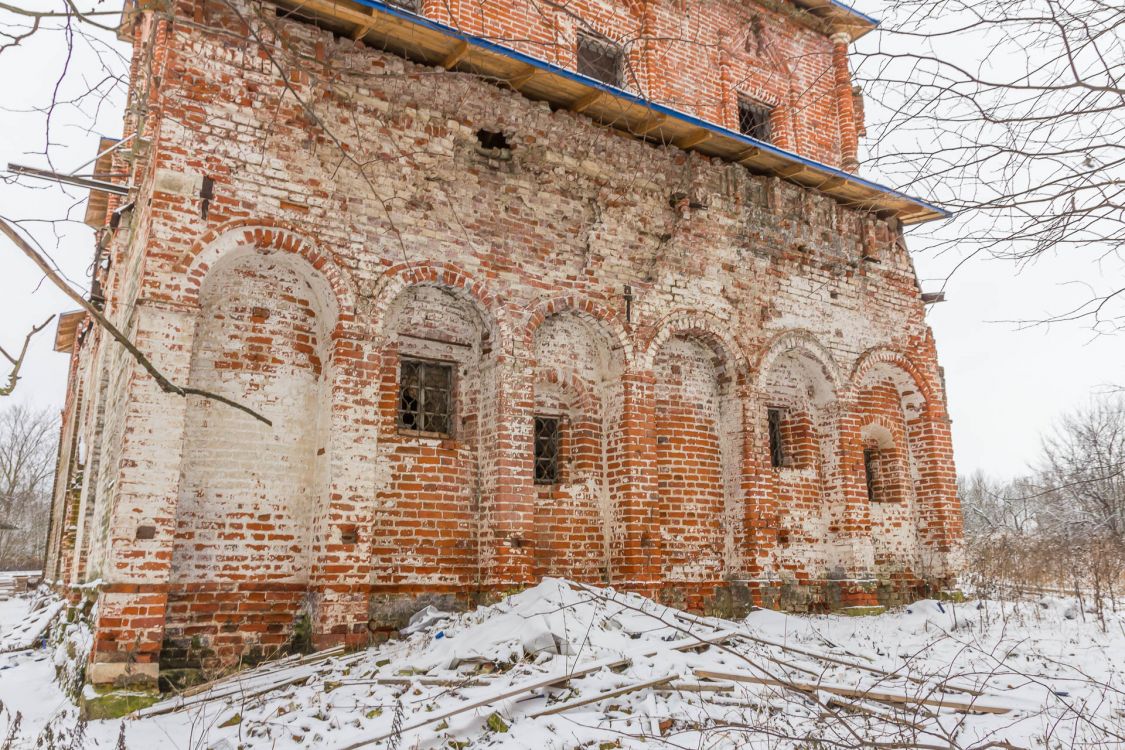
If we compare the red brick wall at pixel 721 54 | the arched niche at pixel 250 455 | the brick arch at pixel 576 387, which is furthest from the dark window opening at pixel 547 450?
the red brick wall at pixel 721 54

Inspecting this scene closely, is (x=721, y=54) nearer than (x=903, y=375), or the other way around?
(x=903, y=375)

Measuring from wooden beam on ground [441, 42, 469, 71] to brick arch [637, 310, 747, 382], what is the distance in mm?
3819

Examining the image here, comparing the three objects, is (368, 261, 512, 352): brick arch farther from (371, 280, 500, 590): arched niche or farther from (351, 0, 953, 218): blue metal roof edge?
(351, 0, 953, 218): blue metal roof edge

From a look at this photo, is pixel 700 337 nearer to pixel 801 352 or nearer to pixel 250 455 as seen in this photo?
pixel 801 352

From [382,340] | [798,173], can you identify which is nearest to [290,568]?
[382,340]

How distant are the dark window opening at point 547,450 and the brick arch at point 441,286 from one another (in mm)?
1240

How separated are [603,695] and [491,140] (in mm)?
6166

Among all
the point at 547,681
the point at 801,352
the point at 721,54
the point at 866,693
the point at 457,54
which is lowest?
the point at 866,693

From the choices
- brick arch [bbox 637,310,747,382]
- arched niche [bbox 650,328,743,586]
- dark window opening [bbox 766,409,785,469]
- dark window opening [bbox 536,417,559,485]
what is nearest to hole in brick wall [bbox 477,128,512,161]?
brick arch [bbox 637,310,747,382]

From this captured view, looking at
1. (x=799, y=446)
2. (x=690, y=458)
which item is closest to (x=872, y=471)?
(x=799, y=446)

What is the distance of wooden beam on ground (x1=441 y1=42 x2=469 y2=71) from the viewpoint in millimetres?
7605

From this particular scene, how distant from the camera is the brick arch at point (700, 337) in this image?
924 centimetres

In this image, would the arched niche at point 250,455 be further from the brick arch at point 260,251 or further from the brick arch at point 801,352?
the brick arch at point 801,352

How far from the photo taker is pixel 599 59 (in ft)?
38.5
